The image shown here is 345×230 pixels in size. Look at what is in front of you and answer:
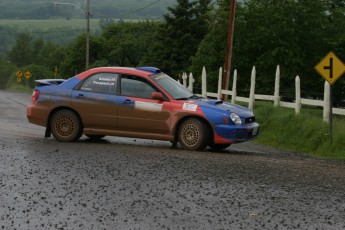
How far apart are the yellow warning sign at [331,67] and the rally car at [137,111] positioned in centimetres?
351

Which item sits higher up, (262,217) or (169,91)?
(169,91)

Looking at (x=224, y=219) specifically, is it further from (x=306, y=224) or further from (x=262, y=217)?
(x=306, y=224)

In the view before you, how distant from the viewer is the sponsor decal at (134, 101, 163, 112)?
12.4 meters

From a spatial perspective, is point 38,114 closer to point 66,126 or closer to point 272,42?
point 66,126

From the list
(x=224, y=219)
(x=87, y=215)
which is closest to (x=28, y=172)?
(x=87, y=215)

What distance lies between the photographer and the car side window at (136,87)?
12.7 metres

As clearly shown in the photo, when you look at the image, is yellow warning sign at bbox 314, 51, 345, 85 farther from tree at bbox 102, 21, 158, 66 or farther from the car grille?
tree at bbox 102, 21, 158, 66

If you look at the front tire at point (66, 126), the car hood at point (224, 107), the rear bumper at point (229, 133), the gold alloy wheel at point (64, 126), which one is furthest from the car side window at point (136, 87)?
the rear bumper at point (229, 133)

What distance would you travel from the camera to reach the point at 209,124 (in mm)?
12078

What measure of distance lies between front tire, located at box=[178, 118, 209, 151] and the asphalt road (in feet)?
0.71

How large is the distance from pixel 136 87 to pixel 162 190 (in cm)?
Answer: 544

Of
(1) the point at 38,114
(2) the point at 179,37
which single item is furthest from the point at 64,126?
(2) the point at 179,37

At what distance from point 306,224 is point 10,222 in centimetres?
291

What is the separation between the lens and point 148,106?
41.0ft
